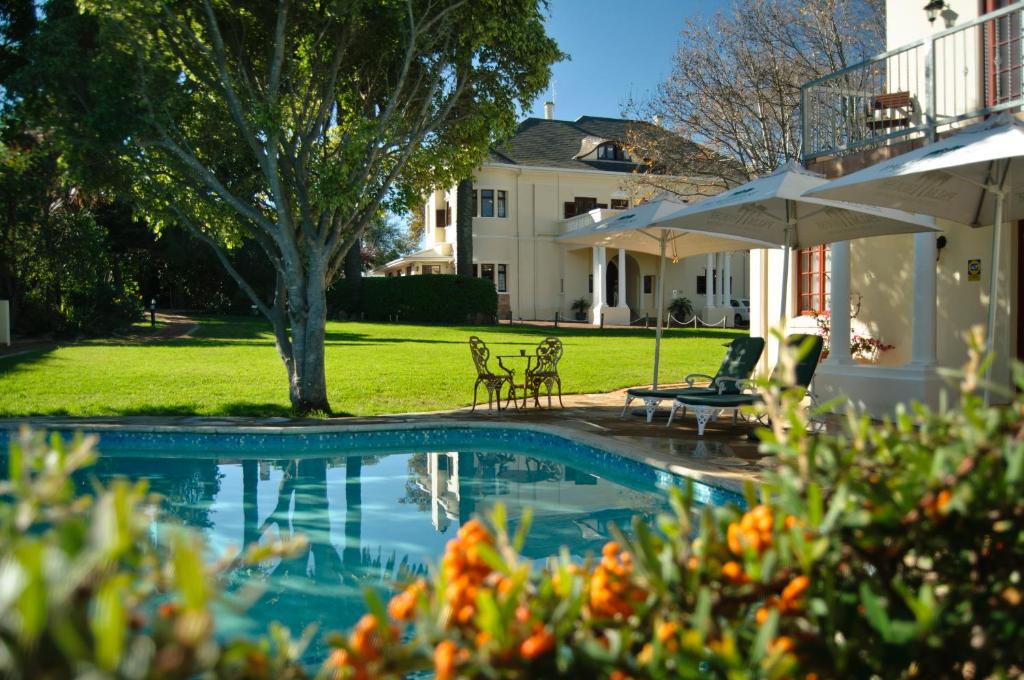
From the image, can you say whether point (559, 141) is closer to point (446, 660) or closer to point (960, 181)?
point (960, 181)

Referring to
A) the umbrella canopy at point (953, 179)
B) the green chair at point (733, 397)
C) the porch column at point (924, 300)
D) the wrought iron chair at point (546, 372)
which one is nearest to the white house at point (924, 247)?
the porch column at point (924, 300)

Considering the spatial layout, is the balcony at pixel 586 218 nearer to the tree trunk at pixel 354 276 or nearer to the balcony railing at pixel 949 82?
the tree trunk at pixel 354 276

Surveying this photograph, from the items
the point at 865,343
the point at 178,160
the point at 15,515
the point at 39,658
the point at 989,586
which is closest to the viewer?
the point at 39,658

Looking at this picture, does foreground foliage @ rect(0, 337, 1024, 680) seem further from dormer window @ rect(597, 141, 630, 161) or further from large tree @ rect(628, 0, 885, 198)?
dormer window @ rect(597, 141, 630, 161)

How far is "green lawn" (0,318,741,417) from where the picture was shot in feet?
40.0

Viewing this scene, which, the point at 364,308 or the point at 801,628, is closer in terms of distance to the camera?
the point at 801,628

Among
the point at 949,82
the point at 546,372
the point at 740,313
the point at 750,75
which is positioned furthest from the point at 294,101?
the point at 740,313

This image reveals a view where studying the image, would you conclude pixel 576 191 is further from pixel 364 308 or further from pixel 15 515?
pixel 15 515

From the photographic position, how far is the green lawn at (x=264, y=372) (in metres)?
12.2

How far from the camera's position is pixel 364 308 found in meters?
34.1

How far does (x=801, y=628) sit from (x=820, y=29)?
22818 mm

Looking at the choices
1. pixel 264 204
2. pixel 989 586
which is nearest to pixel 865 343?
pixel 264 204

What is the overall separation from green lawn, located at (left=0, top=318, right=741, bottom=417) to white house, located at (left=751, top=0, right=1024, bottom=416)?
4.56 metres

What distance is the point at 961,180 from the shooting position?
763 centimetres
